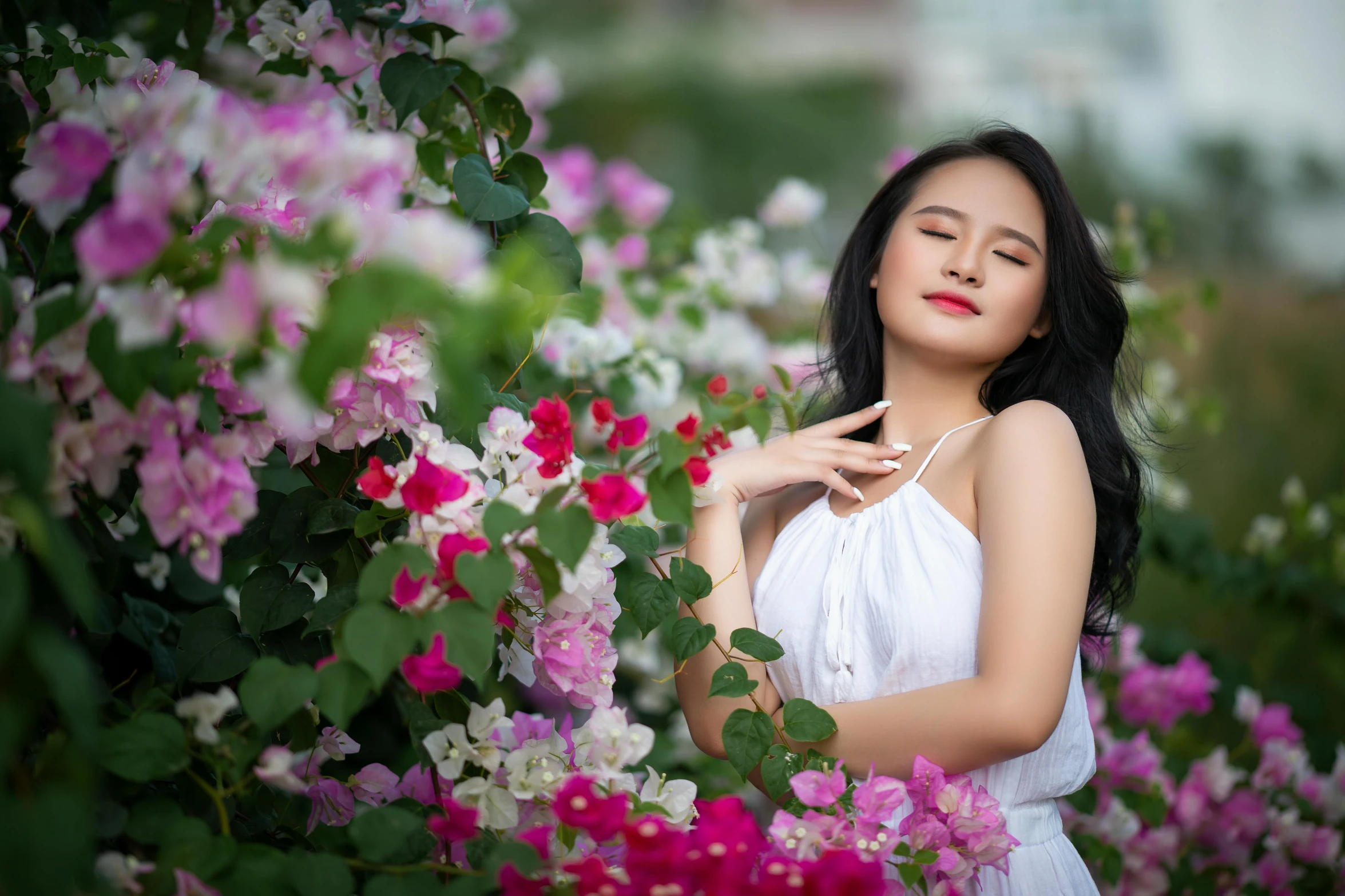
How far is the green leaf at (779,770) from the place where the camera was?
110 centimetres

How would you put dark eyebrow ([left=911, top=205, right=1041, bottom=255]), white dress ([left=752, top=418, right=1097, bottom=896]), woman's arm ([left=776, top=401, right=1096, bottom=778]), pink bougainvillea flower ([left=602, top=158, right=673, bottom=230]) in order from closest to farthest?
woman's arm ([left=776, top=401, right=1096, bottom=778]) < white dress ([left=752, top=418, right=1097, bottom=896]) < dark eyebrow ([left=911, top=205, right=1041, bottom=255]) < pink bougainvillea flower ([left=602, top=158, right=673, bottom=230])

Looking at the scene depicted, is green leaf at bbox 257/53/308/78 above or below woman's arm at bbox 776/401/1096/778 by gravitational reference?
above

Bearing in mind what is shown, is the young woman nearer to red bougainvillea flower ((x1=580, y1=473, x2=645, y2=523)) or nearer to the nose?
the nose

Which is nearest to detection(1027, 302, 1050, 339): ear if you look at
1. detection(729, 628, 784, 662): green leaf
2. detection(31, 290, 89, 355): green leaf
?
detection(729, 628, 784, 662): green leaf

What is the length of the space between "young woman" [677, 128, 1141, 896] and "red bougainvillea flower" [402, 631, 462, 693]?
1.48 feet

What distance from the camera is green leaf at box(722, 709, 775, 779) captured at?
1.08 meters

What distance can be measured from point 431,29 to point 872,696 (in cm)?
Answer: 101

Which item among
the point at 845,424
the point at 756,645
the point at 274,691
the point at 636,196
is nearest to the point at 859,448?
the point at 845,424

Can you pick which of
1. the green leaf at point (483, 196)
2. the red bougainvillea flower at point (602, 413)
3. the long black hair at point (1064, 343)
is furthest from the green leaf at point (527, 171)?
the long black hair at point (1064, 343)

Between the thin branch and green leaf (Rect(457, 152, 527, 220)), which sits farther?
the thin branch

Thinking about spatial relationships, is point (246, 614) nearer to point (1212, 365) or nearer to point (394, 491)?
point (394, 491)

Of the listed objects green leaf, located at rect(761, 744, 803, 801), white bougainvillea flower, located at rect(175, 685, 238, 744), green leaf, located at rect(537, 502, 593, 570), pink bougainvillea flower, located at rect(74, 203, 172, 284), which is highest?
pink bougainvillea flower, located at rect(74, 203, 172, 284)

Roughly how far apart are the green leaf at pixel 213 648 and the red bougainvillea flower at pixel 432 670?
0.95 feet

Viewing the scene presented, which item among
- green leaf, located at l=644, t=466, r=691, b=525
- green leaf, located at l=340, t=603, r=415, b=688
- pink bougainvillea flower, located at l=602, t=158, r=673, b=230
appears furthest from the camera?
pink bougainvillea flower, located at l=602, t=158, r=673, b=230
